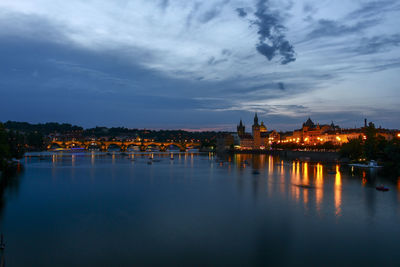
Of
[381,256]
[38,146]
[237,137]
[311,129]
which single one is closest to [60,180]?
[381,256]

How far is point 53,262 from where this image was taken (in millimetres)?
12227

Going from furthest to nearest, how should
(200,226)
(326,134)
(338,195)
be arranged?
1. (326,134)
2. (338,195)
3. (200,226)

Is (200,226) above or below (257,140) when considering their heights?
below

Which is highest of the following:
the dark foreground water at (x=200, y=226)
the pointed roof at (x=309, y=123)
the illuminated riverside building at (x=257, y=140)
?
the pointed roof at (x=309, y=123)

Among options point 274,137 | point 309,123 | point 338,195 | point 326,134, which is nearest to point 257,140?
point 274,137

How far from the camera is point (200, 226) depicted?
672 inches

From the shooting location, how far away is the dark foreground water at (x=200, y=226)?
13.0m

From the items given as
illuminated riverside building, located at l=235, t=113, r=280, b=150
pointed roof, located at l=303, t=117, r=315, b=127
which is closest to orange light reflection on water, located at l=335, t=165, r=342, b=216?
pointed roof, located at l=303, t=117, r=315, b=127

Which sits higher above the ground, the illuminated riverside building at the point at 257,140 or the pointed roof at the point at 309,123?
the pointed roof at the point at 309,123

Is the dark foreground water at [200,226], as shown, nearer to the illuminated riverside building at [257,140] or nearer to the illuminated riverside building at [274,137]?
the illuminated riverside building at [274,137]

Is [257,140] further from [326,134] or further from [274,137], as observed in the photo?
[326,134]

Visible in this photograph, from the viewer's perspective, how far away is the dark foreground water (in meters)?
13.0

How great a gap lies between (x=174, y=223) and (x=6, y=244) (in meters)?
7.23

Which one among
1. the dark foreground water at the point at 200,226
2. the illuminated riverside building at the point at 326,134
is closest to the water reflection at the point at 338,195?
the dark foreground water at the point at 200,226
